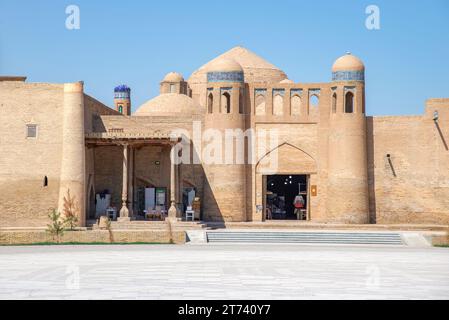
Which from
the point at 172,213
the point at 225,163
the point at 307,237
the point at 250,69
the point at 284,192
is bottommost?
the point at 307,237

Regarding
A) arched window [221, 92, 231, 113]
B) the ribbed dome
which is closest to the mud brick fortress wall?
arched window [221, 92, 231, 113]

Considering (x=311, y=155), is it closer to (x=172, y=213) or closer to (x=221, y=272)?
(x=172, y=213)

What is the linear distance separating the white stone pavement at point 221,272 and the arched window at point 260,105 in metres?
8.32

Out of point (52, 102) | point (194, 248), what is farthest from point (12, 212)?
point (194, 248)

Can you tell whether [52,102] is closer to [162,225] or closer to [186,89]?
[162,225]

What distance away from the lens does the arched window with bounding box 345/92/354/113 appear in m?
29.0

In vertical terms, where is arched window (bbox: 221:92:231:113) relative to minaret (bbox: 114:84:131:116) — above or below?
below

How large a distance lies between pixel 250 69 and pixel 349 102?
858 centimetres

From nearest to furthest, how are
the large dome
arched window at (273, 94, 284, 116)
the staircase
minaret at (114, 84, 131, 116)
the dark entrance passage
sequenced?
1. the staircase
2. arched window at (273, 94, 284, 116)
3. the dark entrance passage
4. the large dome
5. minaret at (114, 84, 131, 116)

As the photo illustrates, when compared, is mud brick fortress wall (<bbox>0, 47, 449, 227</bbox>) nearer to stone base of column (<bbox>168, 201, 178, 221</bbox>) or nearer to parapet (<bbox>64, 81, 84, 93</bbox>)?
stone base of column (<bbox>168, 201, 178, 221</bbox>)

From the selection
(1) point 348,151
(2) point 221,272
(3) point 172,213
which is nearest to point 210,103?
(3) point 172,213

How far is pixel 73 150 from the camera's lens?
1048 inches

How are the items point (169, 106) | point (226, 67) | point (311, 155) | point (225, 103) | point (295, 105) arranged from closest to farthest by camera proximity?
1. point (226, 67)
2. point (311, 155)
3. point (225, 103)
4. point (295, 105)
5. point (169, 106)

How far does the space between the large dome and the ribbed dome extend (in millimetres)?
3382
